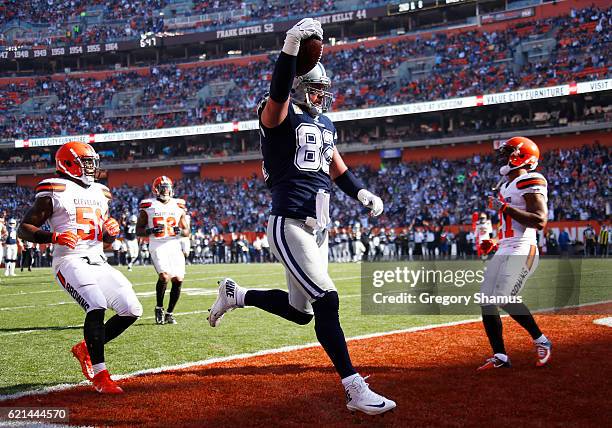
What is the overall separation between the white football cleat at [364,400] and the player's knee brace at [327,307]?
425 millimetres

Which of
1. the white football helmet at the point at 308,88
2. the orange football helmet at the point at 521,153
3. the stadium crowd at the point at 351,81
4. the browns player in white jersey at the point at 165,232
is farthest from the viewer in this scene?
the stadium crowd at the point at 351,81

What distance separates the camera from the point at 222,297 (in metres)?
5.34

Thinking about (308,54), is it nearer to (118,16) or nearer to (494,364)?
(494,364)

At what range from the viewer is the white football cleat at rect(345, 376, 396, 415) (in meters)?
3.81

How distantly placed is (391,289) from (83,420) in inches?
392

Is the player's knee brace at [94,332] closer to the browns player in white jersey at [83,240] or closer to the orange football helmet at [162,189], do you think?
the browns player in white jersey at [83,240]

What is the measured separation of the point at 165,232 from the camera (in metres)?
9.62

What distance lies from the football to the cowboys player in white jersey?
0.35 feet

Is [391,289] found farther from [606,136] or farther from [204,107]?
[204,107]

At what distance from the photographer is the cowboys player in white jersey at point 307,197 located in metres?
3.94

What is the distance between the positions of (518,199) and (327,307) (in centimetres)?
238

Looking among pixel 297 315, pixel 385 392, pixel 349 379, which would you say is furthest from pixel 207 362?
pixel 349 379

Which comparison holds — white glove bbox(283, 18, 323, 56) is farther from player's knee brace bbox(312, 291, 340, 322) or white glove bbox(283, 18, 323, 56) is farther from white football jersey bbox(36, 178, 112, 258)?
white football jersey bbox(36, 178, 112, 258)

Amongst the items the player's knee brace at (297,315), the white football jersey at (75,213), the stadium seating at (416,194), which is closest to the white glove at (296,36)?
the player's knee brace at (297,315)
